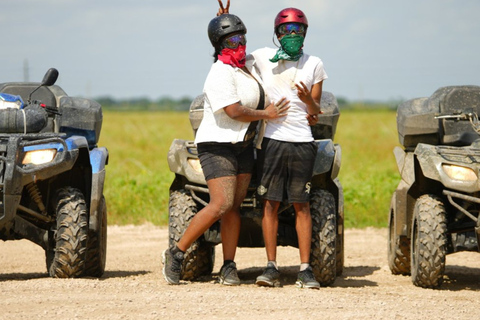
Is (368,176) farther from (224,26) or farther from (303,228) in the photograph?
(224,26)

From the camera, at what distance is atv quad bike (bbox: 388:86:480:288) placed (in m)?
8.18

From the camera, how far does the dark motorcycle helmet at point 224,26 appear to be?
306 inches

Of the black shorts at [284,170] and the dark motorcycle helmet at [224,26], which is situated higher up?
the dark motorcycle helmet at [224,26]

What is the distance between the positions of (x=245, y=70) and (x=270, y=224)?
4.09ft

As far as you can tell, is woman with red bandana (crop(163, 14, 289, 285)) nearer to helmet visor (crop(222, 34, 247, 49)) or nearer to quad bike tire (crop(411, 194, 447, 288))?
helmet visor (crop(222, 34, 247, 49))

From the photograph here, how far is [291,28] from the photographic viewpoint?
7867mm

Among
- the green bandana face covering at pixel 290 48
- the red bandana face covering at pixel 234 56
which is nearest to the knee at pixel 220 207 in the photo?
the red bandana face covering at pixel 234 56

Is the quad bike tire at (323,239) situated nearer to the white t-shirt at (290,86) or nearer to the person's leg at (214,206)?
the white t-shirt at (290,86)

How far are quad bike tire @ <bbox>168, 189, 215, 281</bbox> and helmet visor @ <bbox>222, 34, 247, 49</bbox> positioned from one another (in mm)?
1410

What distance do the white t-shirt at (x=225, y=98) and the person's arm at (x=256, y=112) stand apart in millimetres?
56

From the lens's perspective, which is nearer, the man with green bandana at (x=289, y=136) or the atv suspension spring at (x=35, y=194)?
the man with green bandana at (x=289, y=136)

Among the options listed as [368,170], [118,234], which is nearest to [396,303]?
[118,234]

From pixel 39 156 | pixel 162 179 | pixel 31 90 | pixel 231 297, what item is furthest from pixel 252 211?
pixel 162 179

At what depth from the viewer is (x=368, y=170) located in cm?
1962
